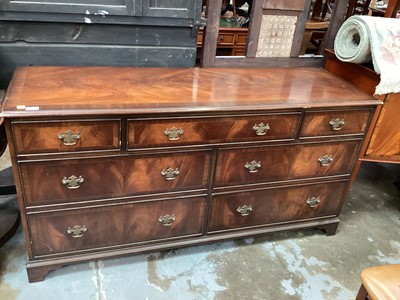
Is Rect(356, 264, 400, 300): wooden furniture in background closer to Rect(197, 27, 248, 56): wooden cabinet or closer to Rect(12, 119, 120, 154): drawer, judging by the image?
Rect(12, 119, 120, 154): drawer

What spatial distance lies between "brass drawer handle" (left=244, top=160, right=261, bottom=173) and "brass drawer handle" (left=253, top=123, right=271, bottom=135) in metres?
0.16

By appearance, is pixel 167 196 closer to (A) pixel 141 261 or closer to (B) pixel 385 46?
(A) pixel 141 261

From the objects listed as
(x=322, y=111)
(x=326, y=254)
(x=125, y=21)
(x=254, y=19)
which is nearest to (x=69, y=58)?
(x=125, y=21)

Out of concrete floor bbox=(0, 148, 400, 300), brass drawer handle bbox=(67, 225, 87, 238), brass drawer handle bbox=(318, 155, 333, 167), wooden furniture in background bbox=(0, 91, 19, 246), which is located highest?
brass drawer handle bbox=(318, 155, 333, 167)

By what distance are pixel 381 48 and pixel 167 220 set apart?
4.45 ft

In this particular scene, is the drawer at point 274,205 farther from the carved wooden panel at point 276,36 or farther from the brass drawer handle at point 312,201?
the carved wooden panel at point 276,36

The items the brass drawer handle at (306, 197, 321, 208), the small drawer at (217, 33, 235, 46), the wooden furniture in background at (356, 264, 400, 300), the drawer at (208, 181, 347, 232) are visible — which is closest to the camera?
the wooden furniture in background at (356, 264, 400, 300)

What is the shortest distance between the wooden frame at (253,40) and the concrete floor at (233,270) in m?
1.01

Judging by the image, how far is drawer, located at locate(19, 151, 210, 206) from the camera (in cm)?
153

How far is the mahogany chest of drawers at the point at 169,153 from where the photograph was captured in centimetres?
150

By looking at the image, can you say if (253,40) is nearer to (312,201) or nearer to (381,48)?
(381,48)

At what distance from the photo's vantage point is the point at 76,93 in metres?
1.56

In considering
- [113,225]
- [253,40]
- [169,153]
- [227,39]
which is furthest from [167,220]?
[227,39]

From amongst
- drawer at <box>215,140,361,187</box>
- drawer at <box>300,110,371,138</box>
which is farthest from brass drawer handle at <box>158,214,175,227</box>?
drawer at <box>300,110,371,138</box>
